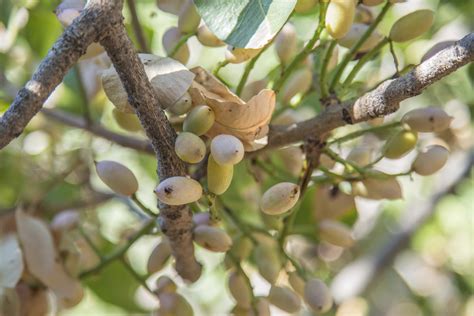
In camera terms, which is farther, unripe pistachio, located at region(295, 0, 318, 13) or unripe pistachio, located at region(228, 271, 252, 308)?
unripe pistachio, located at region(228, 271, 252, 308)

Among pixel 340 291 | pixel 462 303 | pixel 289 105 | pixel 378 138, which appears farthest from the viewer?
pixel 462 303

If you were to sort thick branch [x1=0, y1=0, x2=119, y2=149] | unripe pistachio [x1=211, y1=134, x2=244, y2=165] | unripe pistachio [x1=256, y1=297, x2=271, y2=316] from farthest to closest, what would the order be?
unripe pistachio [x1=256, y1=297, x2=271, y2=316], unripe pistachio [x1=211, y1=134, x2=244, y2=165], thick branch [x1=0, y1=0, x2=119, y2=149]

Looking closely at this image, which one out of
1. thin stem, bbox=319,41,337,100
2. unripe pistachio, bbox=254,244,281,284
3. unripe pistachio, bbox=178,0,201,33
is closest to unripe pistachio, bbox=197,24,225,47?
unripe pistachio, bbox=178,0,201,33

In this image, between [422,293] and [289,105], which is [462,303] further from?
[289,105]

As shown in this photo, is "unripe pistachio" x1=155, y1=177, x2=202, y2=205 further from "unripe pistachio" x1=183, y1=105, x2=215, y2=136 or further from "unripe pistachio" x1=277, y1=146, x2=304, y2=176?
"unripe pistachio" x1=277, y1=146, x2=304, y2=176

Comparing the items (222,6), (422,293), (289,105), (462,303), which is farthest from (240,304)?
(422,293)

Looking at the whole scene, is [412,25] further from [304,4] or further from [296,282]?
[296,282]

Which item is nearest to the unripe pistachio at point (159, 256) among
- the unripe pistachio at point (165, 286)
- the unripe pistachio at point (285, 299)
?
the unripe pistachio at point (165, 286)
